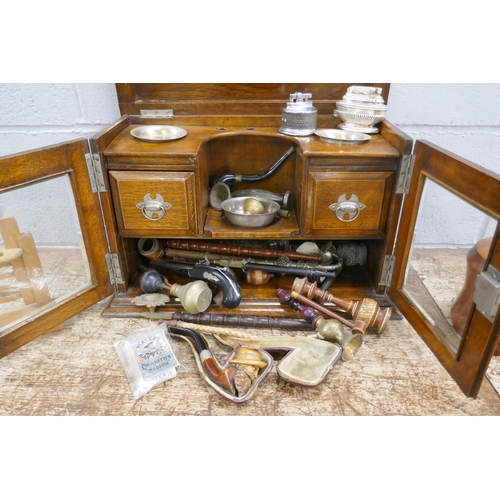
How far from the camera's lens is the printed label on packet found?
1164 mm

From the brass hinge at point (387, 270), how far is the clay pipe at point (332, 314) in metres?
0.22

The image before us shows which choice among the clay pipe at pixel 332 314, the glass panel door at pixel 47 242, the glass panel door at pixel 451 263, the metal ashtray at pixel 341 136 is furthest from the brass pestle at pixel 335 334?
the glass panel door at pixel 47 242

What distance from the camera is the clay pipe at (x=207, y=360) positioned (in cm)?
110

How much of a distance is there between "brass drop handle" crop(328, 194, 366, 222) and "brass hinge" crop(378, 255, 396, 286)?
19 centimetres

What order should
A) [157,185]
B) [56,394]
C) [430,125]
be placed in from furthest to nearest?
[430,125] → [157,185] → [56,394]

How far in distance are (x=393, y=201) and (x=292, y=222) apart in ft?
1.17

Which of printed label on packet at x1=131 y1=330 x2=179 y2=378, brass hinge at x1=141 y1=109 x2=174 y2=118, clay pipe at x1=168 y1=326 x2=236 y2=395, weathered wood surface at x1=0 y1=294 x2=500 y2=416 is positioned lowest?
weathered wood surface at x1=0 y1=294 x2=500 y2=416

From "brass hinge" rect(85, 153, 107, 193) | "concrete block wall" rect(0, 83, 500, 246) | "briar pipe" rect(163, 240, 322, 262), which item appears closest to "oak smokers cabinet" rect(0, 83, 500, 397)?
"brass hinge" rect(85, 153, 107, 193)

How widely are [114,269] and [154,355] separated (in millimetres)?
387

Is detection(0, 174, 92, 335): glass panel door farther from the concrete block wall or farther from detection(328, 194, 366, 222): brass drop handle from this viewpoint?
detection(328, 194, 366, 222): brass drop handle

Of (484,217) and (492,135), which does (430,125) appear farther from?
(484,217)

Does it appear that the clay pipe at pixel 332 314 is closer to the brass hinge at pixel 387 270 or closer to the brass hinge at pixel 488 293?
the brass hinge at pixel 387 270

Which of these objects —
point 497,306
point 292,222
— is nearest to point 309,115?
point 292,222

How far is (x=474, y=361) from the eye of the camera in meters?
1.01
